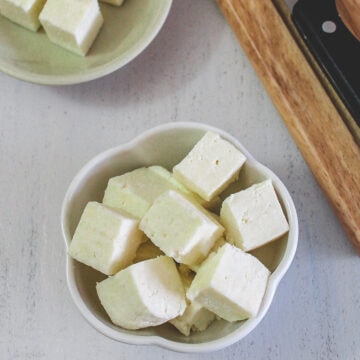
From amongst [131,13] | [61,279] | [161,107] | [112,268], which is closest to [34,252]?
[61,279]

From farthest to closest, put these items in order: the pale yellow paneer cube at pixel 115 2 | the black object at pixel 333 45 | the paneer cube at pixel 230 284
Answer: the pale yellow paneer cube at pixel 115 2 < the black object at pixel 333 45 < the paneer cube at pixel 230 284

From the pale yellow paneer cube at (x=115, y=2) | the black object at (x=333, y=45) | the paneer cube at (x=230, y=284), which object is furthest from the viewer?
the pale yellow paneer cube at (x=115, y=2)

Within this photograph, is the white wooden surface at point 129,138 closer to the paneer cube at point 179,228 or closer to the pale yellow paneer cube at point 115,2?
the pale yellow paneer cube at point 115,2

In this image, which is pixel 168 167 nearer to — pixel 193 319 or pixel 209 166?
pixel 209 166

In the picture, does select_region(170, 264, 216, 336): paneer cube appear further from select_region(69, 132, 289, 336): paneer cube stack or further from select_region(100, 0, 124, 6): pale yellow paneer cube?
Answer: select_region(100, 0, 124, 6): pale yellow paneer cube

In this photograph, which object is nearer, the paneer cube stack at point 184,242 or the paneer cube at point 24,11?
the paneer cube stack at point 184,242

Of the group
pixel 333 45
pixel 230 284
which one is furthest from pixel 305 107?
pixel 230 284

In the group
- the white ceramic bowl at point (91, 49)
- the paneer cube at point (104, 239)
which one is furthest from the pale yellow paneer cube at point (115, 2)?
the paneer cube at point (104, 239)
